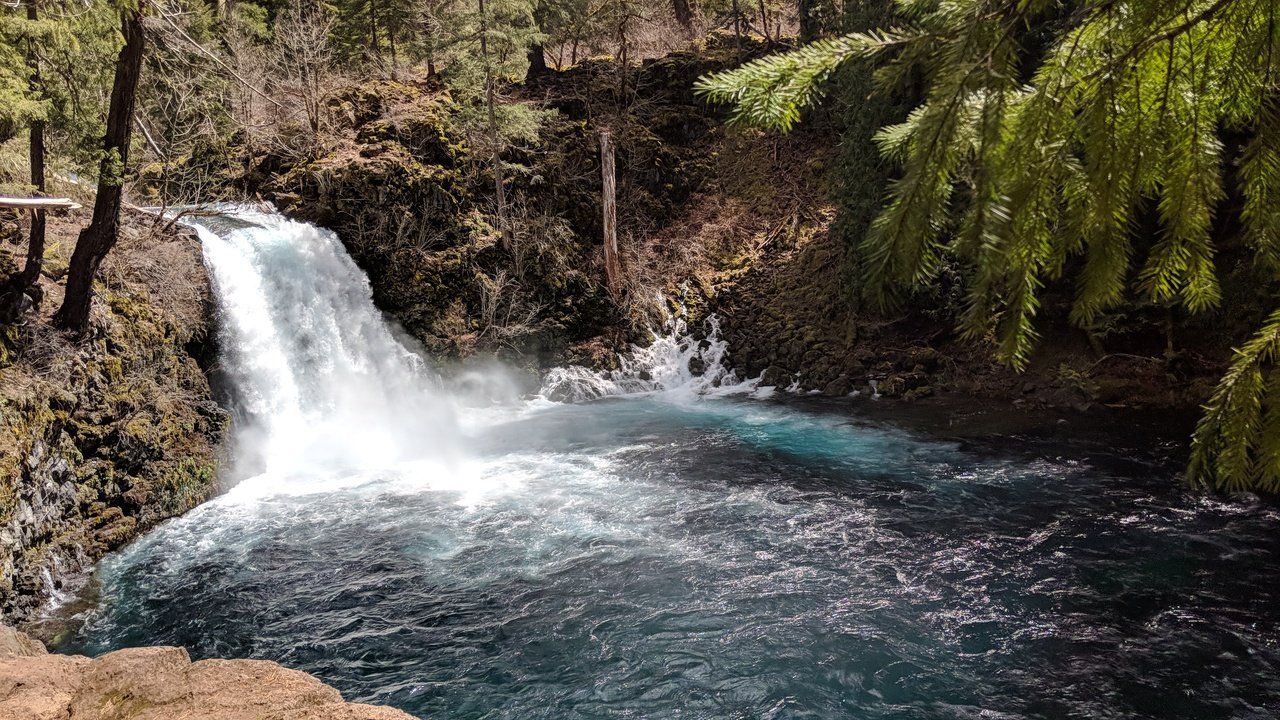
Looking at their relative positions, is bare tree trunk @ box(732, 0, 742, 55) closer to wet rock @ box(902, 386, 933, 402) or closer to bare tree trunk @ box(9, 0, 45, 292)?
wet rock @ box(902, 386, 933, 402)

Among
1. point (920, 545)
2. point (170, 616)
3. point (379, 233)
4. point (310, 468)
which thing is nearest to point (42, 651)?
point (170, 616)

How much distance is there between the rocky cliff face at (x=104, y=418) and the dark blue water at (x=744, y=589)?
61cm

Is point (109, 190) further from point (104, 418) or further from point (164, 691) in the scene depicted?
point (164, 691)

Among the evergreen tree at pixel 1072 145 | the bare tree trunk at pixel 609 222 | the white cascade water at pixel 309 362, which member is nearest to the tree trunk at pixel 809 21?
the bare tree trunk at pixel 609 222

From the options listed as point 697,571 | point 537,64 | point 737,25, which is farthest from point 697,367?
point 537,64

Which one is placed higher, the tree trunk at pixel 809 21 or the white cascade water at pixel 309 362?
the tree trunk at pixel 809 21

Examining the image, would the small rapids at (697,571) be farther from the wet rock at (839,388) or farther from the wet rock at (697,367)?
the wet rock at (697,367)

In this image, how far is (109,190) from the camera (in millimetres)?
9406

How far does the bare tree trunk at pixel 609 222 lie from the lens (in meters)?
19.1

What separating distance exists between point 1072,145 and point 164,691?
15.0 ft

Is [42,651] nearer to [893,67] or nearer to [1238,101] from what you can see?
[893,67]

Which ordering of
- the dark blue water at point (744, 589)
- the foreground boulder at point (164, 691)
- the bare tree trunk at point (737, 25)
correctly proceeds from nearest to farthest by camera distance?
the foreground boulder at point (164, 691)
the dark blue water at point (744, 589)
the bare tree trunk at point (737, 25)

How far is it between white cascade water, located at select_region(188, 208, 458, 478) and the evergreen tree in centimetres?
1173

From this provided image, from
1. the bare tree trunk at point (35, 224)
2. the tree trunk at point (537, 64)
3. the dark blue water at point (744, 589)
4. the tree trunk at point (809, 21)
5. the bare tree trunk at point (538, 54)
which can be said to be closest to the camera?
the dark blue water at point (744, 589)
